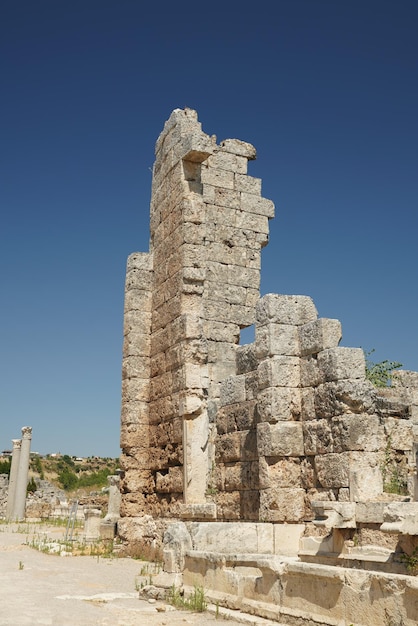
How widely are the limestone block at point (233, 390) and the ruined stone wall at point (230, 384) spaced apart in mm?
30

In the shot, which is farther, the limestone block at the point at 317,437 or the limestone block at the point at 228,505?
the limestone block at the point at 228,505

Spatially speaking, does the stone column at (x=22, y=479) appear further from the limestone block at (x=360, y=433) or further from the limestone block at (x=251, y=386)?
the limestone block at (x=360, y=433)

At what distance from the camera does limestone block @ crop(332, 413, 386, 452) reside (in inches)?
309

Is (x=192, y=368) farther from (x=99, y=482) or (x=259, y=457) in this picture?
(x=99, y=482)

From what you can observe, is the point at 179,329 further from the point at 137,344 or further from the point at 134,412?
the point at 134,412

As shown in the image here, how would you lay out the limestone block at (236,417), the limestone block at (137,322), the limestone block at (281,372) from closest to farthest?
the limestone block at (281,372), the limestone block at (236,417), the limestone block at (137,322)

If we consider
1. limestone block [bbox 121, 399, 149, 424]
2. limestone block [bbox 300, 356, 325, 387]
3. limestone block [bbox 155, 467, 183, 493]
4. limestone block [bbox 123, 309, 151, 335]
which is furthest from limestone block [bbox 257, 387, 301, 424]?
limestone block [bbox 123, 309, 151, 335]

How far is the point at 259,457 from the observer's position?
8742mm

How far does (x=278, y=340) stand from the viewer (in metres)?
8.93

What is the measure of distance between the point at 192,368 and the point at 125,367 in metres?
2.15

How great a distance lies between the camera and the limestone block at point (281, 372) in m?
8.78

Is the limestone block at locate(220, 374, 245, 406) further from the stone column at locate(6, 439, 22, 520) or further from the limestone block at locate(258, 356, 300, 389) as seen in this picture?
Result: the stone column at locate(6, 439, 22, 520)

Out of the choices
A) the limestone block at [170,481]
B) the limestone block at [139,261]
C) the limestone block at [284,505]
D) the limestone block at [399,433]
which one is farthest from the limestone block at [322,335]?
Result: the limestone block at [139,261]

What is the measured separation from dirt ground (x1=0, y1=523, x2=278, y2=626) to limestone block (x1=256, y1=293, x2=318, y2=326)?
369 cm
